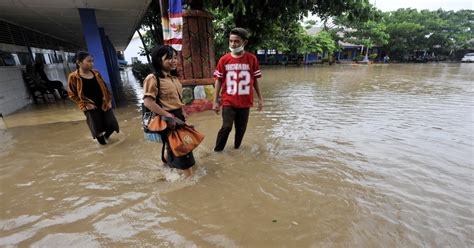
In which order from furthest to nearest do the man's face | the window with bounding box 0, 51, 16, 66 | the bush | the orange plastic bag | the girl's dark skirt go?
the bush → the window with bounding box 0, 51, 16, 66 → the girl's dark skirt → the man's face → the orange plastic bag

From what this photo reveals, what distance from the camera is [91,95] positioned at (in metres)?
4.00

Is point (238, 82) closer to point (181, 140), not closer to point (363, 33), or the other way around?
point (181, 140)

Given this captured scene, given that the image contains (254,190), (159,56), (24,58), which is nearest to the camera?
(159,56)

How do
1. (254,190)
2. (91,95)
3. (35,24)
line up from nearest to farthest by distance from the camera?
1. (254,190)
2. (91,95)
3. (35,24)

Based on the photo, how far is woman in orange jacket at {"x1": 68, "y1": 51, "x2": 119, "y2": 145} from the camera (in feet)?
12.4

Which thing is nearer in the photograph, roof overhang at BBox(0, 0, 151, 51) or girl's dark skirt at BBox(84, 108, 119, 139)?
girl's dark skirt at BBox(84, 108, 119, 139)

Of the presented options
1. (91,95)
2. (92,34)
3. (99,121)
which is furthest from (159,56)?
(92,34)

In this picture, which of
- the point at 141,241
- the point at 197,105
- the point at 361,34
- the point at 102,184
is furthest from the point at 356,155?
the point at 361,34

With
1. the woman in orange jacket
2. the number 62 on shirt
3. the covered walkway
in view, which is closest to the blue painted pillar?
the covered walkway

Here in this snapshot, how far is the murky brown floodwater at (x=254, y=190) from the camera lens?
6.89 feet

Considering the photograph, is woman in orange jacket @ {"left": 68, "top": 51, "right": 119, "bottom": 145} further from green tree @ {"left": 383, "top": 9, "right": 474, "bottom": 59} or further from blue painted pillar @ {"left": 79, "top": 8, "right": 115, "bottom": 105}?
green tree @ {"left": 383, "top": 9, "right": 474, "bottom": 59}

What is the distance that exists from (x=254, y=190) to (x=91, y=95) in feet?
10.0

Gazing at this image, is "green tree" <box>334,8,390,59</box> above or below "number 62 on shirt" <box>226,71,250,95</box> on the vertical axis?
above

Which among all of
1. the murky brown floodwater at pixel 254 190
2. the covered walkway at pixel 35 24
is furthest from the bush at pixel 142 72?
the murky brown floodwater at pixel 254 190
